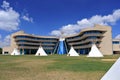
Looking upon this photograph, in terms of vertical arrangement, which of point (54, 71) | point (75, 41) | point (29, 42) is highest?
point (29, 42)

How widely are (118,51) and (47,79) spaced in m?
97.1

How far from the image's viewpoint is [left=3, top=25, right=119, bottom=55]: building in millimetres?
96625

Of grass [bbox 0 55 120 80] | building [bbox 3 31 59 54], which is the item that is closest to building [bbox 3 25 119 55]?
building [bbox 3 31 59 54]

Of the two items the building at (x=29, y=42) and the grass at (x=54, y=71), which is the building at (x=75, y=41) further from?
the grass at (x=54, y=71)

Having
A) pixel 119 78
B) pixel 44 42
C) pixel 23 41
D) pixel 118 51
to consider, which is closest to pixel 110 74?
pixel 119 78

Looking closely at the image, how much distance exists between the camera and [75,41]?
11931 centimetres

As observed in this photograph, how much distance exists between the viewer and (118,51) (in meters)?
106

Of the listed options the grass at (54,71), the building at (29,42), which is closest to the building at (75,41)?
the building at (29,42)

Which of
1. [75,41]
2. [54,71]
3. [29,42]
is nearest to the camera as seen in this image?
[54,71]

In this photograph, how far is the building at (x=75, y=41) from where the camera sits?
317ft

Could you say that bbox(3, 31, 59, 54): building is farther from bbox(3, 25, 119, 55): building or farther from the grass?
the grass

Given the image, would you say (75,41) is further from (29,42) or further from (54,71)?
(54,71)

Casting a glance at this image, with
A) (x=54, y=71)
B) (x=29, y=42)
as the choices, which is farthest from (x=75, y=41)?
(x=54, y=71)

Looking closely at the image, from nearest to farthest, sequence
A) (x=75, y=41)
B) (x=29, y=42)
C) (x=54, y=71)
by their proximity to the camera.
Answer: (x=54, y=71)
(x=75, y=41)
(x=29, y=42)
